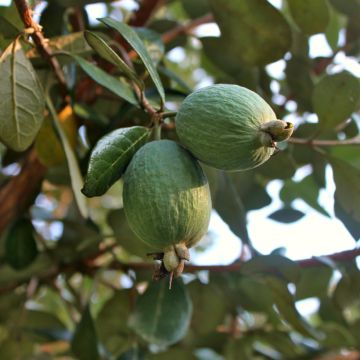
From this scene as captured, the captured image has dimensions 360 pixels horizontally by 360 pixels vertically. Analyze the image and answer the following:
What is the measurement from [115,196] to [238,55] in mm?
1148

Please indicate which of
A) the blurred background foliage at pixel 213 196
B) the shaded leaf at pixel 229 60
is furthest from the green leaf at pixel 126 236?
the shaded leaf at pixel 229 60

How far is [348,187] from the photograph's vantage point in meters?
1.05

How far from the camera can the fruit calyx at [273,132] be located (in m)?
0.69

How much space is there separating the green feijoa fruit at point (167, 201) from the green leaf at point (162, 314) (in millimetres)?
404

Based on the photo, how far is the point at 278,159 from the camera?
1.16m

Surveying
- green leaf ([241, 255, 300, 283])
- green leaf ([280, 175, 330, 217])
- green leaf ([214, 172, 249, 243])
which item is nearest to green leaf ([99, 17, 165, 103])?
green leaf ([214, 172, 249, 243])

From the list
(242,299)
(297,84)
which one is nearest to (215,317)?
(242,299)

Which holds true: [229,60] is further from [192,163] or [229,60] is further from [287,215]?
[192,163]

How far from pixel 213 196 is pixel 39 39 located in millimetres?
381

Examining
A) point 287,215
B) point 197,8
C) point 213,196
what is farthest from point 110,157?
point 197,8

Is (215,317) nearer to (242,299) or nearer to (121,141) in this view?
(242,299)

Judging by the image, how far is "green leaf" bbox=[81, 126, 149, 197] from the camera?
0.71 meters

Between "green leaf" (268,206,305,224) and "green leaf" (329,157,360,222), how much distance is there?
10.9 inches

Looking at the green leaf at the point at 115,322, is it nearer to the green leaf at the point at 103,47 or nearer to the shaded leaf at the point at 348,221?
the shaded leaf at the point at 348,221
